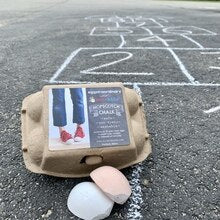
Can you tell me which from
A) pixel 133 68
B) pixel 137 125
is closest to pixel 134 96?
pixel 137 125

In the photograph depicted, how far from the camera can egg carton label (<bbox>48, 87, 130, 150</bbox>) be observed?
270cm

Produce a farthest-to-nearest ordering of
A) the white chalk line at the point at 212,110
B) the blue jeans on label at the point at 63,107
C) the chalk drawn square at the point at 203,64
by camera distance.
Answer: the chalk drawn square at the point at 203,64, the white chalk line at the point at 212,110, the blue jeans on label at the point at 63,107

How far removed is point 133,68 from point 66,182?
3194mm

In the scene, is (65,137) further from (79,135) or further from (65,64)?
(65,64)

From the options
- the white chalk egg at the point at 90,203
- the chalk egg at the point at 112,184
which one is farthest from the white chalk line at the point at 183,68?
the white chalk egg at the point at 90,203

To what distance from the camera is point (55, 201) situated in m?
2.66

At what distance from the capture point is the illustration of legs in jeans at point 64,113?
2707mm

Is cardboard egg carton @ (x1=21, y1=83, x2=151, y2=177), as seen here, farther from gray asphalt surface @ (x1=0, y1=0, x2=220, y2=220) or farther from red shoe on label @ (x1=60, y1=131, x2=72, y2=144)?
gray asphalt surface @ (x1=0, y1=0, x2=220, y2=220)

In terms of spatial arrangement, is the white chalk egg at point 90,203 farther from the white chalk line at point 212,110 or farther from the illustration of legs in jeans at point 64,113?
the white chalk line at point 212,110

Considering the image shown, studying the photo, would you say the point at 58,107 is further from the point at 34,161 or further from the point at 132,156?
the point at 132,156

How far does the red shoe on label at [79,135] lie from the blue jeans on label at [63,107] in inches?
2.6

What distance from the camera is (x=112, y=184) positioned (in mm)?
2428

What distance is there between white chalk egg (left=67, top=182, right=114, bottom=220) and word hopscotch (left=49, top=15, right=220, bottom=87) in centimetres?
275

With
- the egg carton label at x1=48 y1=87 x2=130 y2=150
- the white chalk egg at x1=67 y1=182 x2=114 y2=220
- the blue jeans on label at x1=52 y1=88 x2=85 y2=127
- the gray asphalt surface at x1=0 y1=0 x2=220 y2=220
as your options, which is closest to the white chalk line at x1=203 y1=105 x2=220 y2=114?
the gray asphalt surface at x1=0 y1=0 x2=220 y2=220
